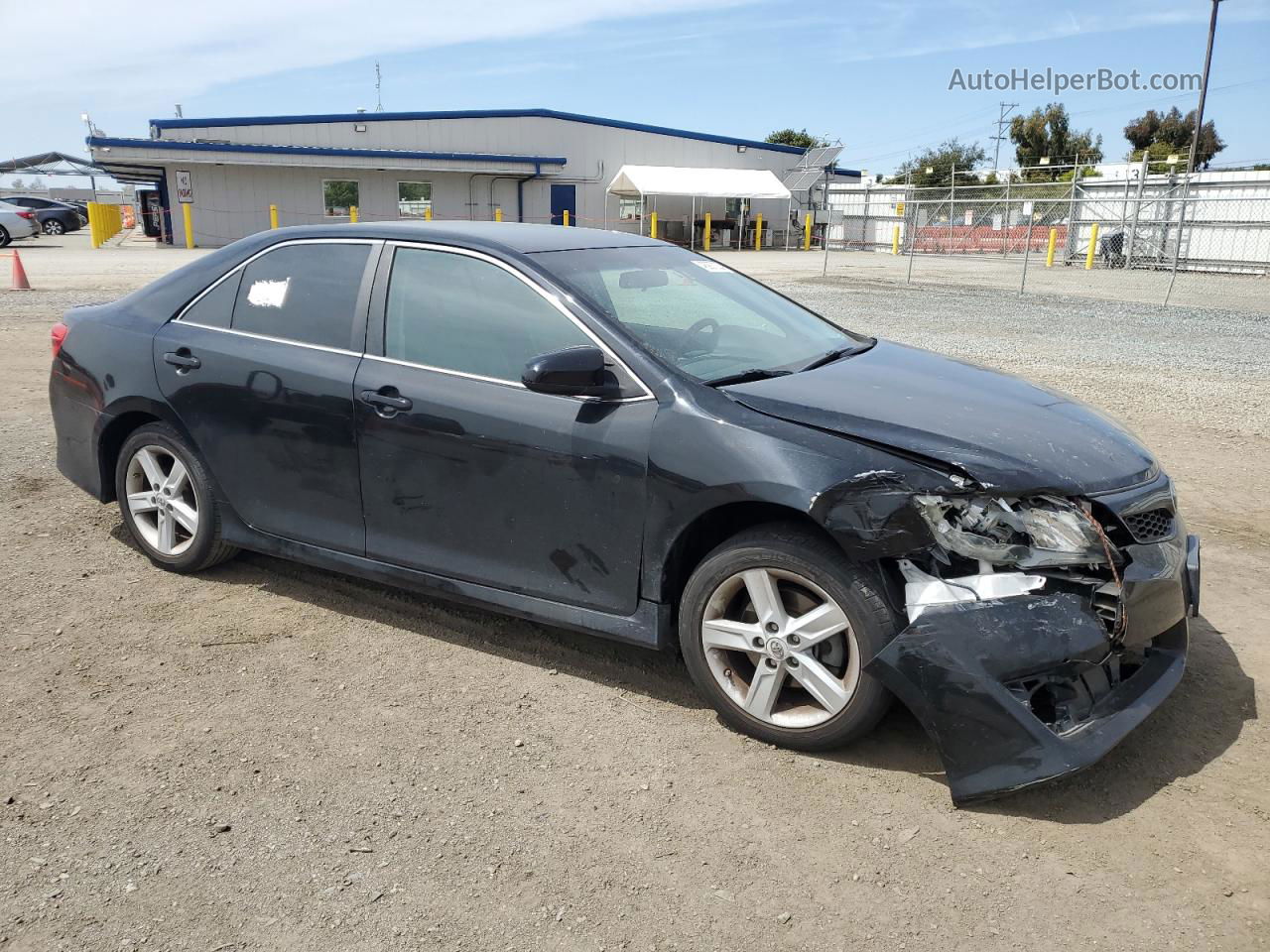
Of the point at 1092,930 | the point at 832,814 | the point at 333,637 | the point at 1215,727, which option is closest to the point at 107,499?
the point at 333,637

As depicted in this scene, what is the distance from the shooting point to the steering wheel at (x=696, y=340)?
12.0 ft

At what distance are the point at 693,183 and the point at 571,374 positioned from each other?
40.6 m

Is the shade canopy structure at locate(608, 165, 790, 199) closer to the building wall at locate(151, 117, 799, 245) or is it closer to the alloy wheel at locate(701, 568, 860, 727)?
the building wall at locate(151, 117, 799, 245)

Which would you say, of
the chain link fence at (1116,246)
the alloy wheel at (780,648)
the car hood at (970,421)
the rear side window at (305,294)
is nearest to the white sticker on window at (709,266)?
the car hood at (970,421)

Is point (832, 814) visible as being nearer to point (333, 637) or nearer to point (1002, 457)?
point (1002, 457)

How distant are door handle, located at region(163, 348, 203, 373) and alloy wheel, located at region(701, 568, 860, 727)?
2.51 metres

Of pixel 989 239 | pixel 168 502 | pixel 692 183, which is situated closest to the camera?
pixel 168 502

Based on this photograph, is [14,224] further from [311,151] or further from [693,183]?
[693,183]

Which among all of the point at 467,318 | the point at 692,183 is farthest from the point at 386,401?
the point at 692,183

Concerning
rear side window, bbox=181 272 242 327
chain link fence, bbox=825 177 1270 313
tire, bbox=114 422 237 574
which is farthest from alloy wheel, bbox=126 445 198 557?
chain link fence, bbox=825 177 1270 313

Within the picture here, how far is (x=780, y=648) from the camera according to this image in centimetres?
316

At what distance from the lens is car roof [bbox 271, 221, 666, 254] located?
12.8 ft

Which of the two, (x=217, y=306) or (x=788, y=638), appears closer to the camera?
(x=788, y=638)

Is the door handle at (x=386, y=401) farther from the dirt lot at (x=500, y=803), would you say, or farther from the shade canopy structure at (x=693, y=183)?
the shade canopy structure at (x=693, y=183)
